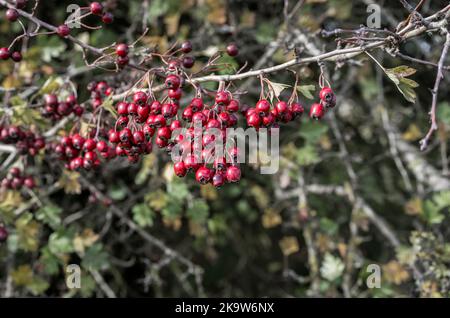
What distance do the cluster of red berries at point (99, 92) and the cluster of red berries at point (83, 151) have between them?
0.38 ft

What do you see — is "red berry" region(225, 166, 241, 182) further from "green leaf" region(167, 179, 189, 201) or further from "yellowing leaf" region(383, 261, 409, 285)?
"yellowing leaf" region(383, 261, 409, 285)

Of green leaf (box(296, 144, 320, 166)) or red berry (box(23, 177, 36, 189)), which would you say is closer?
red berry (box(23, 177, 36, 189))

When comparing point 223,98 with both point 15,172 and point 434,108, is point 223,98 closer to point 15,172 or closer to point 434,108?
point 434,108

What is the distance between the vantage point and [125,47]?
1.82 metres

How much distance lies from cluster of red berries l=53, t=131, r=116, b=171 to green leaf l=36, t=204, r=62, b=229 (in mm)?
555

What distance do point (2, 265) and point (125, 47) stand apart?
1741mm

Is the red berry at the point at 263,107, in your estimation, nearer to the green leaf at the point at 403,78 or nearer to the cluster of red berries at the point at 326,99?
the cluster of red berries at the point at 326,99

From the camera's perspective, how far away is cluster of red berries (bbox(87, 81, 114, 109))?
6.58ft

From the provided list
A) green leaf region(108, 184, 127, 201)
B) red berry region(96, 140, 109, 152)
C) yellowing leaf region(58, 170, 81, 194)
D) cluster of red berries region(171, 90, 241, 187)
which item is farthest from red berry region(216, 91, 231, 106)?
green leaf region(108, 184, 127, 201)

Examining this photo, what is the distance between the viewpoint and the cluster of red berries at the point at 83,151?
1879 mm

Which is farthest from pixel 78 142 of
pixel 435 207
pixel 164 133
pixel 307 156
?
pixel 435 207

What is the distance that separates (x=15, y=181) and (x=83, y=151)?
54cm

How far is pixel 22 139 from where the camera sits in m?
2.10
